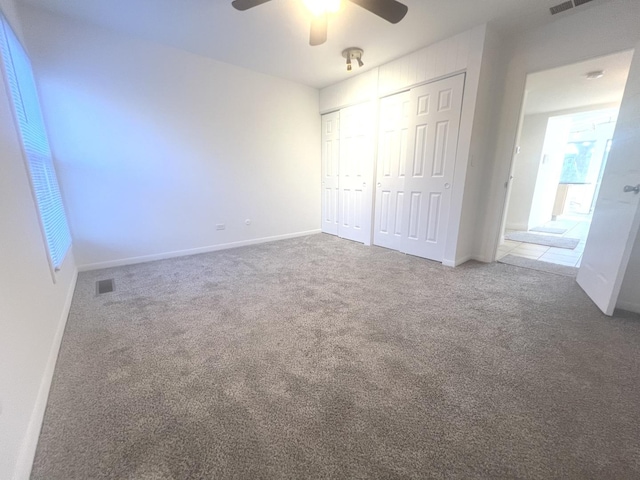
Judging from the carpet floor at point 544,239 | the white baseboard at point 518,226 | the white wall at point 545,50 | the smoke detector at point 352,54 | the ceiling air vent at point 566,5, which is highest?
the ceiling air vent at point 566,5

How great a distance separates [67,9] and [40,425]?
345 centimetres

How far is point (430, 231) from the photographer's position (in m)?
3.22

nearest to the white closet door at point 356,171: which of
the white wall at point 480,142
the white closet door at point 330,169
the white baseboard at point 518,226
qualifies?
the white closet door at point 330,169

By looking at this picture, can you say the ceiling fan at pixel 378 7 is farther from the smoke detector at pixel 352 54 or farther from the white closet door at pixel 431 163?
the white closet door at pixel 431 163

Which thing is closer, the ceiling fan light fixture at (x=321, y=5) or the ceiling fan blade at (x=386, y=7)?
the ceiling fan blade at (x=386, y=7)

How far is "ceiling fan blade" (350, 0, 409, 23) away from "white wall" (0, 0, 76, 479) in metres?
2.42

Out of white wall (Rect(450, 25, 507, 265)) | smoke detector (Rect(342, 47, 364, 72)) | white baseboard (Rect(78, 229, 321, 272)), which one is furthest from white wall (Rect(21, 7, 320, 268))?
A: white wall (Rect(450, 25, 507, 265))

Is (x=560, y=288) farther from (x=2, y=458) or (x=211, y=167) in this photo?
(x=211, y=167)

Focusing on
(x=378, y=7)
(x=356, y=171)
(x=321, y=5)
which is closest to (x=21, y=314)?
(x=321, y=5)

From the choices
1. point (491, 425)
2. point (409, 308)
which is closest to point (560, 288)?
point (409, 308)

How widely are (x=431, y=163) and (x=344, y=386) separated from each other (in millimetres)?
2754

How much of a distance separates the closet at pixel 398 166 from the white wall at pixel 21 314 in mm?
3489

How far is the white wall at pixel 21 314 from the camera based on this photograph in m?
0.94

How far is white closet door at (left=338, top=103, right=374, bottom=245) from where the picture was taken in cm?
376
